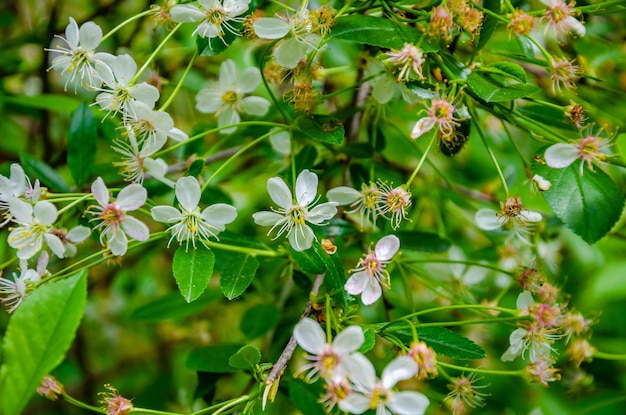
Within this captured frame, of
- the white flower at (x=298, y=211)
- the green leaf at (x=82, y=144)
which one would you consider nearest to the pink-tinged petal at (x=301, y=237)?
the white flower at (x=298, y=211)

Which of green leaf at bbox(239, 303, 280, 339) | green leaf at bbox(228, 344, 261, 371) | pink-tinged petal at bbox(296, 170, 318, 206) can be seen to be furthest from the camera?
green leaf at bbox(239, 303, 280, 339)

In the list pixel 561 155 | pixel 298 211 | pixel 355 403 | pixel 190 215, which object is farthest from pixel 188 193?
pixel 561 155

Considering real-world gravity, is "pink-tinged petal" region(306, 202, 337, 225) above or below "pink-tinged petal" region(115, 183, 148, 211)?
below

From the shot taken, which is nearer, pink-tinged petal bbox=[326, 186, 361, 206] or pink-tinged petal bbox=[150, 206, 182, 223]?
pink-tinged petal bbox=[150, 206, 182, 223]

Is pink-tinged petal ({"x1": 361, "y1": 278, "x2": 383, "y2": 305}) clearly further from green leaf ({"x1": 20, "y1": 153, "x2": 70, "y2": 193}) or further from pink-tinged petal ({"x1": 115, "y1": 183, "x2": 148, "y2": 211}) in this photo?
green leaf ({"x1": 20, "y1": 153, "x2": 70, "y2": 193})

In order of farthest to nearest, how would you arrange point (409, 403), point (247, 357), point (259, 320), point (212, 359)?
point (259, 320) → point (212, 359) → point (247, 357) → point (409, 403)

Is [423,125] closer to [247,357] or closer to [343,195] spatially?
[343,195]

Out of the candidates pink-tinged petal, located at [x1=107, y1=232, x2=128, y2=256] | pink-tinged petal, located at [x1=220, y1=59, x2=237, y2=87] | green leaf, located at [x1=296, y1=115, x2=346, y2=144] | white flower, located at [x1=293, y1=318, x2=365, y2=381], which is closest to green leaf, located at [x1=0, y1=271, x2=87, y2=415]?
pink-tinged petal, located at [x1=107, y1=232, x2=128, y2=256]
